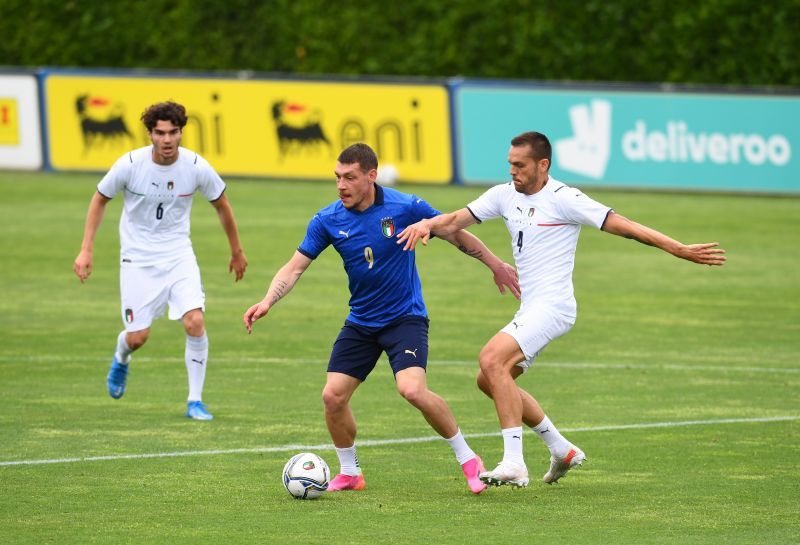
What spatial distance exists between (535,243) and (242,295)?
960 cm

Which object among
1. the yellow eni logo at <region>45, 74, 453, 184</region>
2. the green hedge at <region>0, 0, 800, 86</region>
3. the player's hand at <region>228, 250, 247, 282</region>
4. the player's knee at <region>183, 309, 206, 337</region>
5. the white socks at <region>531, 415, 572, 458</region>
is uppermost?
the green hedge at <region>0, 0, 800, 86</region>

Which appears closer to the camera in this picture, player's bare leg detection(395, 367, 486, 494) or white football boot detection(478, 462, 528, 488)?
white football boot detection(478, 462, 528, 488)

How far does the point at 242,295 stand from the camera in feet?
62.8

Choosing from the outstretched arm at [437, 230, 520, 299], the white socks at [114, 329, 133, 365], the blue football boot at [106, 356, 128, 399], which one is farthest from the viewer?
the blue football boot at [106, 356, 128, 399]

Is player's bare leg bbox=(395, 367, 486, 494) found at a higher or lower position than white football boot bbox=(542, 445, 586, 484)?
higher

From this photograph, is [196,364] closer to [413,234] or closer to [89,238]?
[89,238]

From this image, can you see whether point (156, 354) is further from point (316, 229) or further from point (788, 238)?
point (788, 238)

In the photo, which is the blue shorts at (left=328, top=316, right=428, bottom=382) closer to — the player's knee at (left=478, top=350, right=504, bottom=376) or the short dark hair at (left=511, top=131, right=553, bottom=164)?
the player's knee at (left=478, top=350, right=504, bottom=376)

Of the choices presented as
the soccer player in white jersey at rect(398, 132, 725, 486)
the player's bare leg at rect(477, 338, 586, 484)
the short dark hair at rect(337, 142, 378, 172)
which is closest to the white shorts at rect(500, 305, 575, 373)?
the soccer player in white jersey at rect(398, 132, 725, 486)

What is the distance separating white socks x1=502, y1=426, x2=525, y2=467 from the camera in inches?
373

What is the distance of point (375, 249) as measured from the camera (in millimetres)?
9867

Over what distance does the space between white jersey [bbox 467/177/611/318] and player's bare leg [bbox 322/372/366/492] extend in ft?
4.06

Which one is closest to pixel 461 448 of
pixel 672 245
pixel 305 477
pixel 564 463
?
pixel 564 463

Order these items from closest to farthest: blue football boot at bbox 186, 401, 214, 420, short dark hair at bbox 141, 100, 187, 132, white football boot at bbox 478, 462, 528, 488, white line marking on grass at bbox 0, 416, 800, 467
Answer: white football boot at bbox 478, 462, 528, 488 < white line marking on grass at bbox 0, 416, 800, 467 < short dark hair at bbox 141, 100, 187, 132 < blue football boot at bbox 186, 401, 214, 420
